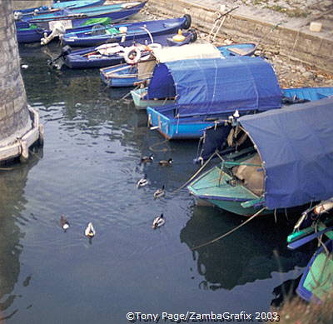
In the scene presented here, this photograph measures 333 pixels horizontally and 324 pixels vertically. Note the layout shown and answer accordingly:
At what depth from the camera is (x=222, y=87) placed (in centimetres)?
2672

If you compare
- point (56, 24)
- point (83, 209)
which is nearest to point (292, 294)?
point (83, 209)

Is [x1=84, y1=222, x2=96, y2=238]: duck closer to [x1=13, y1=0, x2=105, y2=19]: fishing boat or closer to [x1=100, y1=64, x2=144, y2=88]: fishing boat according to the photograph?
[x1=100, y1=64, x2=144, y2=88]: fishing boat

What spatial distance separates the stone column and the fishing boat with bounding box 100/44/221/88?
7.41m

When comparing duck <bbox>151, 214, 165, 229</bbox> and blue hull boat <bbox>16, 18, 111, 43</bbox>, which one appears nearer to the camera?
duck <bbox>151, 214, 165, 229</bbox>

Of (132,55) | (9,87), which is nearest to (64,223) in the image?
(9,87)

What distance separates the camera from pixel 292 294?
1816 cm

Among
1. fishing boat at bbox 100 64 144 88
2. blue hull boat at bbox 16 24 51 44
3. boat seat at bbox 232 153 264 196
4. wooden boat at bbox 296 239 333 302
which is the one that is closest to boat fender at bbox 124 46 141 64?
fishing boat at bbox 100 64 144 88

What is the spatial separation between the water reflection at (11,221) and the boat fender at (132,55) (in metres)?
8.90

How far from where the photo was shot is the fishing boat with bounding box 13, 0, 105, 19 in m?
42.8

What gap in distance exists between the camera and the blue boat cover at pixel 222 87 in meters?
26.5

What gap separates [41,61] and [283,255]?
24.9m

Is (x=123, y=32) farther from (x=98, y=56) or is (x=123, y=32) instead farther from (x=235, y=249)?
(x=235, y=249)

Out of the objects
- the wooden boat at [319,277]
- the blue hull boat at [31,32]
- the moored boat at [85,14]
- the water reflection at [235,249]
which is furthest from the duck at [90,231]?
the moored boat at [85,14]

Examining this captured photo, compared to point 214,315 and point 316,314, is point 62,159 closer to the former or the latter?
point 214,315
